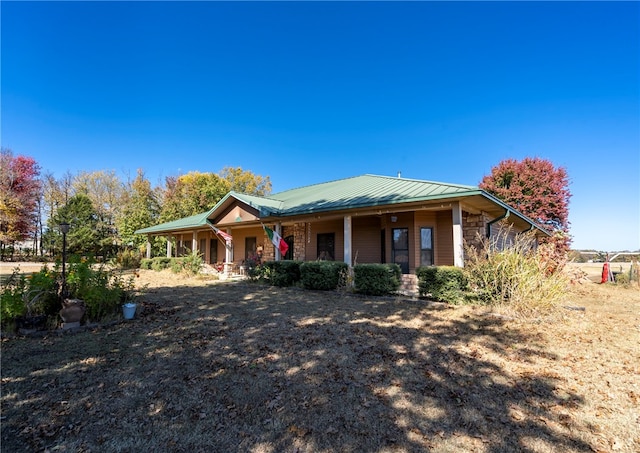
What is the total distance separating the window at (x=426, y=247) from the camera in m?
11.6

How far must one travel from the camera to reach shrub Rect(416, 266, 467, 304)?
7.63 m

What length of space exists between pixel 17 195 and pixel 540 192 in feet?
145

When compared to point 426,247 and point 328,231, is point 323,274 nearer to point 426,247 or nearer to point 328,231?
point 426,247

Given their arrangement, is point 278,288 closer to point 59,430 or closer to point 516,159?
point 59,430

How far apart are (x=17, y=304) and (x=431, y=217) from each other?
38.9 feet

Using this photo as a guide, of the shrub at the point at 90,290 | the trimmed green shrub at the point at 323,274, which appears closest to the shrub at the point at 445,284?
the trimmed green shrub at the point at 323,274

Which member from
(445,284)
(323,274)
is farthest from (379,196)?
(445,284)

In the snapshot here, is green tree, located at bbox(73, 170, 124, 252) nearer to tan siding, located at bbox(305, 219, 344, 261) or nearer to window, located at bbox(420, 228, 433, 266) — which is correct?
tan siding, located at bbox(305, 219, 344, 261)

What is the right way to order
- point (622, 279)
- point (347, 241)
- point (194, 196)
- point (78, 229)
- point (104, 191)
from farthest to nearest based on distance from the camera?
point (104, 191)
point (194, 196)
point (78, 229)
point (622, 279)
point (347, 241)

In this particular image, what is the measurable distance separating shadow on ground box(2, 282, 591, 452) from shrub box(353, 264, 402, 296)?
9.73ft

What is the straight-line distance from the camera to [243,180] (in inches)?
1551

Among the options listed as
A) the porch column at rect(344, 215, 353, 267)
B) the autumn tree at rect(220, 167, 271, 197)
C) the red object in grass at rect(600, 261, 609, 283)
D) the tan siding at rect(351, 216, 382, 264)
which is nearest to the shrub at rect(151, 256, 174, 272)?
the tan siding at rect(351, 216, 382, 264)

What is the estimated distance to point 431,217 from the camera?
11727mm

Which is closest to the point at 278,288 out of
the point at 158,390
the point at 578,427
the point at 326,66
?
the point at 158,390
